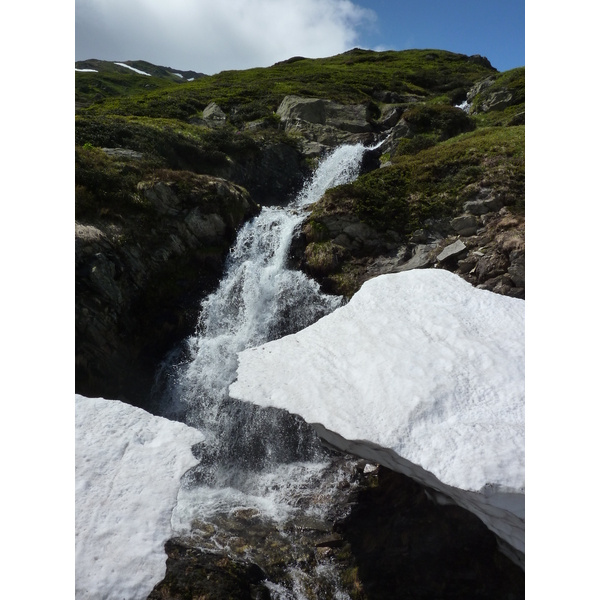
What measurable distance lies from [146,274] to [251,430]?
725 centimetres

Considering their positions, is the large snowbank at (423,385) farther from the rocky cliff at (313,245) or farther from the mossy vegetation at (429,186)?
the mossy vegetation at (429,186)

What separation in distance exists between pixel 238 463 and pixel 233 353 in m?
3.88

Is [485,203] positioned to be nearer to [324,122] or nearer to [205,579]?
[205,579]

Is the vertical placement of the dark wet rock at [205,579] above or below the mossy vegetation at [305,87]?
below

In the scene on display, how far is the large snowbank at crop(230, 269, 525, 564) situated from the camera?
15.3ft

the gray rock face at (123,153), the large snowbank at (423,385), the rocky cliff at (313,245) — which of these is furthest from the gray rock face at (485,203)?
the gray rock face at (123,153)

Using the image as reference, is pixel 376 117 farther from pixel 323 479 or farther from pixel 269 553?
pixel 269 553

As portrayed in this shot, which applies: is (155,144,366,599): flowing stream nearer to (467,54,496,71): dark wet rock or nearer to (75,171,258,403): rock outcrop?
(75,171,258,403): rock outcrop

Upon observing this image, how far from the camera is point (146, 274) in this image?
50.2 ft

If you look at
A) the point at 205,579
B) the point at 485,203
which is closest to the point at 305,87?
the point at 485,203

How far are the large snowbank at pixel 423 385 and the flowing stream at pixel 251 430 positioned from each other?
308 cm

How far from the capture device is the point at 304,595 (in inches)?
272

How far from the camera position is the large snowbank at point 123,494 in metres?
4.36

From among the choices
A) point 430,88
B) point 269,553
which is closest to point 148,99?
point 430,88
